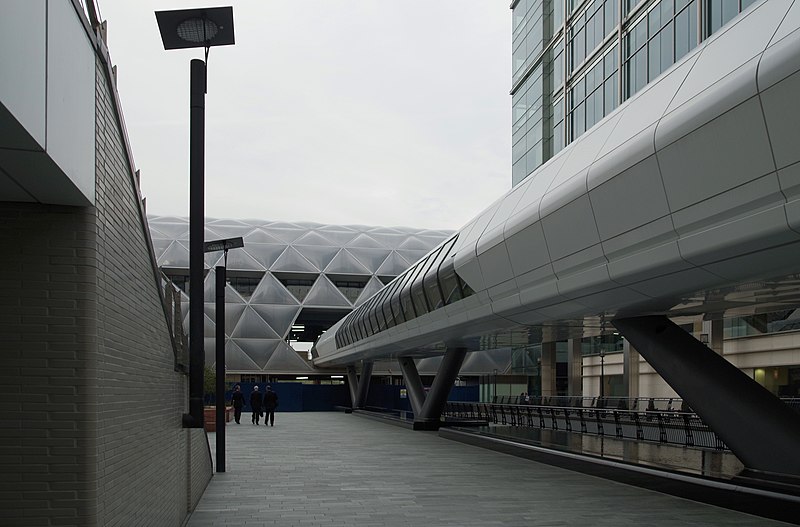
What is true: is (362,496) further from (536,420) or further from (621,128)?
(536,420)

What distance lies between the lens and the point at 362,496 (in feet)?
42.7

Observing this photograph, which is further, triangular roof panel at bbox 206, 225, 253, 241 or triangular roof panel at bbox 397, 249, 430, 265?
triangular roof panel at bbox 397, 249, 430, 265

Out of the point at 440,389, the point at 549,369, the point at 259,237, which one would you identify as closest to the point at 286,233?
the point at 259,237

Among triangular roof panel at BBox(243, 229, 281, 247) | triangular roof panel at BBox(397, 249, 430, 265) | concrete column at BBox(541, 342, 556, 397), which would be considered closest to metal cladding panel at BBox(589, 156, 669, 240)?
concrete column at BBox(541, 342, 556, 397)

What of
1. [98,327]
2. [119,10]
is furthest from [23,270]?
[119,10]

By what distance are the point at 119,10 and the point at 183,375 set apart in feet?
19.5

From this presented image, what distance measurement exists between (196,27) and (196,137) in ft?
4.54

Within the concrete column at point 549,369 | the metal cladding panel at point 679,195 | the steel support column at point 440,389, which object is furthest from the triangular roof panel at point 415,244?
the metal cladding panel at point 679,195

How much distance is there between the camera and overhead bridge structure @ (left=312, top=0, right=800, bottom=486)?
27.8 feet

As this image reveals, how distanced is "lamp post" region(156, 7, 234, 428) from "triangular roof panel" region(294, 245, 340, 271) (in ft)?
206

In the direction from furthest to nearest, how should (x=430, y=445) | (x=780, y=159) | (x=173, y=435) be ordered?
(x=430, y=445), (x=173, y=435), (x=780, y=159)

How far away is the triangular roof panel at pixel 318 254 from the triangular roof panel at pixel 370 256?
173cm

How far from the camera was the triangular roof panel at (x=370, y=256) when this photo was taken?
Result: 242 ft

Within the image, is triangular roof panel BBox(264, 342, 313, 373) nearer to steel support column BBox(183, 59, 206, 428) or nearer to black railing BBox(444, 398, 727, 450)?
black railing BBox(444, 398, 727, 450)
